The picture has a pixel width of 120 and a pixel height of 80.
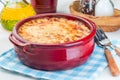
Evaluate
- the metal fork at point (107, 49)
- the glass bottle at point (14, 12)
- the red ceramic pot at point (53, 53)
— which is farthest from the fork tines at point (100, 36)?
the glass bottle at point (14, 12)

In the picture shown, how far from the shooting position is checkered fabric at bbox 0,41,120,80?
0.71 m

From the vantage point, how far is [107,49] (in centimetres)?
82

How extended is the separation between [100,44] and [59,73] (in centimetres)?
19

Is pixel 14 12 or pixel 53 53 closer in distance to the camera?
pixel 53 53

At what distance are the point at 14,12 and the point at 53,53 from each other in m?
0.32

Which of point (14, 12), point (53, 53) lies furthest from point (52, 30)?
point (14, 12)

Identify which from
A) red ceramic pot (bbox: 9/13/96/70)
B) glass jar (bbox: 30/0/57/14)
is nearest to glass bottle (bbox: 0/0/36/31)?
glass jar (bbox: 30/0/57/14)

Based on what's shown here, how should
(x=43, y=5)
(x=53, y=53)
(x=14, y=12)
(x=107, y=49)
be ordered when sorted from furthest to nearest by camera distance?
(x=43, y=5) → (x=14, y=12) → (x=107, y=49) → (x=53, y=53)

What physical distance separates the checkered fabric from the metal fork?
0.04 ft

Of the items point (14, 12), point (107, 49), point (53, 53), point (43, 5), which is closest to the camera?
point (53, 53)

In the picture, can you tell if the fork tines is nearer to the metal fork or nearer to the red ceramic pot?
the metal fork

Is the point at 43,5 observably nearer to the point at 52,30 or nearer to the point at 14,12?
the point at 14,12

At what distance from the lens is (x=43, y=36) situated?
2.47ft

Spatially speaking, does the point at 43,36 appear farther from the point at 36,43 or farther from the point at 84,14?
the point at 84,14
